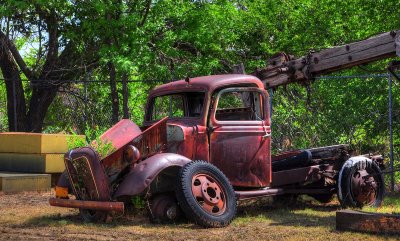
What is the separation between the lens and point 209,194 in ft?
28.2

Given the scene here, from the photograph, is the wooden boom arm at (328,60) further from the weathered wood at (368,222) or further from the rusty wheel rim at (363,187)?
the weathered wood at (368,222)

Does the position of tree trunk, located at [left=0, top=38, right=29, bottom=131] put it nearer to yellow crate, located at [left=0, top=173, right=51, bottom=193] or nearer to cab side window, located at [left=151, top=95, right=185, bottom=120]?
yellow crate, located at [left=0, top=173, right=51, bottom=193]

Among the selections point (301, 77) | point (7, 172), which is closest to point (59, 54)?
point (7, 172)

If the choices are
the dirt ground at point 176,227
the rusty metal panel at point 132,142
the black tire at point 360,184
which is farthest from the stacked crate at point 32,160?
the black tire at point 360,184

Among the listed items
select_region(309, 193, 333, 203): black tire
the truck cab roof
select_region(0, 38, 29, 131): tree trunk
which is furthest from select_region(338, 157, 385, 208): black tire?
select_region(0, 38, 29, 131): tree trunk

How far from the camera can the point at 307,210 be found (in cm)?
1028

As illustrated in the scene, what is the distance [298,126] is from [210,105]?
15.6 feet

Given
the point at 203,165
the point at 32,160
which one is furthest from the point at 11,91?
the point at 203,165

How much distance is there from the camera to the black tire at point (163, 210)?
857 cm

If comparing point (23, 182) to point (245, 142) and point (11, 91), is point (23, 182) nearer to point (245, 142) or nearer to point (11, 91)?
point (245, 142)

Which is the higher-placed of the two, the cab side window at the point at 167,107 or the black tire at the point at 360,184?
the cab side window at the point at 167,107

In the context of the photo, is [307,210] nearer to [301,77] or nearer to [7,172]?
[301,77]

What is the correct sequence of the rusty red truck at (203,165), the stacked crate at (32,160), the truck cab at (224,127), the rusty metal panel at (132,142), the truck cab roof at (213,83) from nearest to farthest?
1. the rusty red truck at (203,165)
2. the rusty metal panel at (132,142)
3. the truck cab at (224,127)
4. the truck cab roof at (213,83)
5. the stacked crate at (32,160)

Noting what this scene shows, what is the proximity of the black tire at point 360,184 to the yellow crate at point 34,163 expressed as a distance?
18.9 ft
